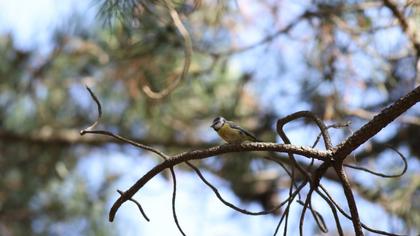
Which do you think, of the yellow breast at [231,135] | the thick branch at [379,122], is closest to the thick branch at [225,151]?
the thick branch at [379,122]

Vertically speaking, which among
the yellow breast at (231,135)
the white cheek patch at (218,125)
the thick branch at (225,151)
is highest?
the white cheek patch at (218,125)

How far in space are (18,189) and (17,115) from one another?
473 millimetres

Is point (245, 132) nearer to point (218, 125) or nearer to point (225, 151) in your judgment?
point (218, 125)

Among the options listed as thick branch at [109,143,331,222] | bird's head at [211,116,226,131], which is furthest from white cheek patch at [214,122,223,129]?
thick branch at [109,143,331,222]

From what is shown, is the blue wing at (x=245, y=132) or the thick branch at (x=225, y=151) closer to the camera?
the thick branch at (x=225, y=151)

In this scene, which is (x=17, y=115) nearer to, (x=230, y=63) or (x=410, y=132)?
(x=230, y=63)

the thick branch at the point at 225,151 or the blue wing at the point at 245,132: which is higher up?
the blue wing at the point at 245,132

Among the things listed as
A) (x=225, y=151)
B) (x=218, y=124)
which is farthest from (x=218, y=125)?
(x=225, y=151)

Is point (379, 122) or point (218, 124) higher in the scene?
point (218, 124)

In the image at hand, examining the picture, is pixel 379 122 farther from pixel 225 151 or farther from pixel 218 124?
pixel 218 124

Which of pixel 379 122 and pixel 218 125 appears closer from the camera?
pixel 379 122

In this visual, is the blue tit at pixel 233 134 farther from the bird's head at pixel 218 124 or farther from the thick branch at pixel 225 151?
the thick branch at pixel 225 151

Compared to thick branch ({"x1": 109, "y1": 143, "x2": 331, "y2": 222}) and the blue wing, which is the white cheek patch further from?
thick branch ({"x1": 109, "y1": 143, "x2": 331, "y2": 222})

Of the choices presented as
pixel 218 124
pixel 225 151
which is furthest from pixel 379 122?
pixel 218 124
